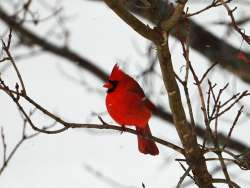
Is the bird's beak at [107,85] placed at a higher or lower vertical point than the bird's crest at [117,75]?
lower

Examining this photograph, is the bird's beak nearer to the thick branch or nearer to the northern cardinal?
the northern cardinal

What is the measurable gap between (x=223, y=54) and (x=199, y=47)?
0.35m

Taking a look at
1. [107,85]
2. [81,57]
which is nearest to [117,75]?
[107,85]

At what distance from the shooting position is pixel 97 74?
19.9 feet

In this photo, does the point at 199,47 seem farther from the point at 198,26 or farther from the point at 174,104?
the point at 174,104

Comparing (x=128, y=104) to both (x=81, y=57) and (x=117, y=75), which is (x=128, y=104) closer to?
(x=117, y=75)

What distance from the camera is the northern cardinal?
3.06 m

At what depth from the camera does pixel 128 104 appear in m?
3.10

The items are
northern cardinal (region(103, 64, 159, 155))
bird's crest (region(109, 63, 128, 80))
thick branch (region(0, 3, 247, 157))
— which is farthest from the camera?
thick branch (region(0, 3, 247, 157))

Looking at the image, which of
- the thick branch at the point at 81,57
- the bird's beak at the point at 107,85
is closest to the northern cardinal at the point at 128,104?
the bird's beak at the point at 107,85

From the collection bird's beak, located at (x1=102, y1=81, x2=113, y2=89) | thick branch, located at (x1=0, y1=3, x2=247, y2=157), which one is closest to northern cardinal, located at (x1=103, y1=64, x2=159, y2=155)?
bird's beak, located at (x1=102, y1=81, x2=113, y2=89)

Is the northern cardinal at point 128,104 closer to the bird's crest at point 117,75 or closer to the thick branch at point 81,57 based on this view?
the bird's crest at point 117,75

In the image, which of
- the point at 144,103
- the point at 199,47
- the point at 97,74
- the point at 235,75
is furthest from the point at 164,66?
the point at 97,74

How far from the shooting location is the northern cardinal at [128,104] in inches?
121
